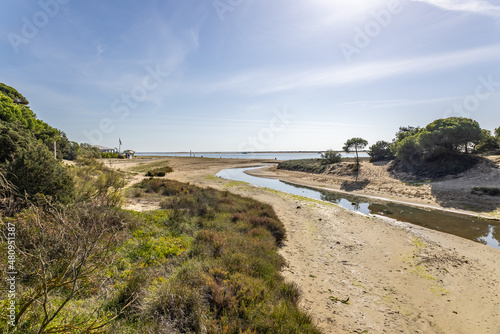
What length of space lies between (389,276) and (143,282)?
7.10 meters

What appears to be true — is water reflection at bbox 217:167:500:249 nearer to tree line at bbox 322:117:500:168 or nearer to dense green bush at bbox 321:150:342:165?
tree line at bbox 322:117:500:168

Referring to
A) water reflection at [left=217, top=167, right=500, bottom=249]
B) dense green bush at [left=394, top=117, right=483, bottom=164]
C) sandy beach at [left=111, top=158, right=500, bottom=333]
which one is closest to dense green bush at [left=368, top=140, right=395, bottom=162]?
dense green bush at [left=394, top=117, right=483, bottom=164]

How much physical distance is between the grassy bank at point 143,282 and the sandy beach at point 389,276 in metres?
1.23

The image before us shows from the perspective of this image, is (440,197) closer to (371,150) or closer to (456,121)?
(456,121)

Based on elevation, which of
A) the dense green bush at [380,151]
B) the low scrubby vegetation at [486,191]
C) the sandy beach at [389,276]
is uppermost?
the dense green bush at [380,151]

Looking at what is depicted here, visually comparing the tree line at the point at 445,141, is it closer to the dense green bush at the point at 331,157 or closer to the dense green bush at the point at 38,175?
the dense green bush at the point at 331,157

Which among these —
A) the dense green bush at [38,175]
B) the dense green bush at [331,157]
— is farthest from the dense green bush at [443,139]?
the dense green bush at [38,175]

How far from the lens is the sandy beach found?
15.8 feet

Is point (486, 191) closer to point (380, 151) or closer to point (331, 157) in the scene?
point (331, 157)

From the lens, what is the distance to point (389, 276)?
21.8 ft

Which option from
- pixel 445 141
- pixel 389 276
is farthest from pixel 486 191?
pixel 389 276

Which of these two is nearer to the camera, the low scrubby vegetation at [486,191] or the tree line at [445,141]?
the low scrubby vegetation at [486,191]

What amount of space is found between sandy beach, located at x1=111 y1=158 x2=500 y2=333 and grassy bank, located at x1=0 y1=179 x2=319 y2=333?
1.23 metres

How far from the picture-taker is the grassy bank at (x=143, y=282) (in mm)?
2815
